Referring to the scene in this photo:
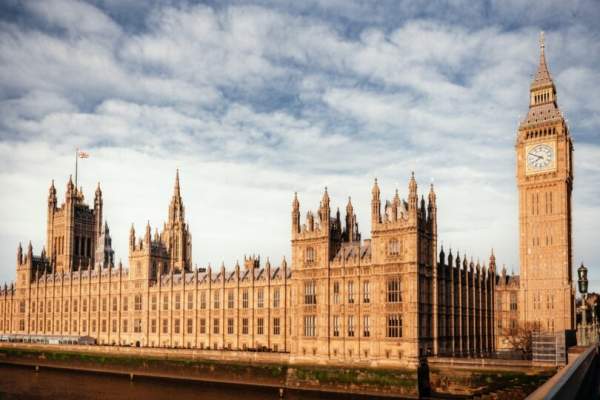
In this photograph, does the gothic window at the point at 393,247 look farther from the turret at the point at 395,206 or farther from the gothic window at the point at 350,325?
the gothic window at the point at 350,325

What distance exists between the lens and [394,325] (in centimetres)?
8962

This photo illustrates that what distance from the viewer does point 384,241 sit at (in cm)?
9188

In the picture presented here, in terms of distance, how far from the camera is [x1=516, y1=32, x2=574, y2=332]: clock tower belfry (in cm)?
12800

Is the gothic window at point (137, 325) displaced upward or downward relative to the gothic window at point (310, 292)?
downward

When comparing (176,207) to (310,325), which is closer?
(310,325)

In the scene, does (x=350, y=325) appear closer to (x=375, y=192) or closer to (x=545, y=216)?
(x=375, y=192)

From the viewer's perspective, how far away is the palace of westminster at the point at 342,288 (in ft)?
300

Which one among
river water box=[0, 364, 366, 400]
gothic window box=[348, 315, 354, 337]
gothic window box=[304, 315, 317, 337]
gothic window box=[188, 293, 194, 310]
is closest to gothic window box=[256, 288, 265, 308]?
gothic window box=[188, 293, 194, 310]

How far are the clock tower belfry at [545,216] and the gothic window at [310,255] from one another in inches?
1963

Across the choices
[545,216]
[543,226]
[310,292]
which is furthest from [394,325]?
[545,216]

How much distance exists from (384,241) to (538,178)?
2277 inches

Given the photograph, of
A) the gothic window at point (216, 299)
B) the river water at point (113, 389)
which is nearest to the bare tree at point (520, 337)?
the river water at point (113, 389)

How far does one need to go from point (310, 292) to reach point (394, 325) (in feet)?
50.2

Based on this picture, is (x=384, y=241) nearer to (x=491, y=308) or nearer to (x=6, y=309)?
(x=491, y=308)
